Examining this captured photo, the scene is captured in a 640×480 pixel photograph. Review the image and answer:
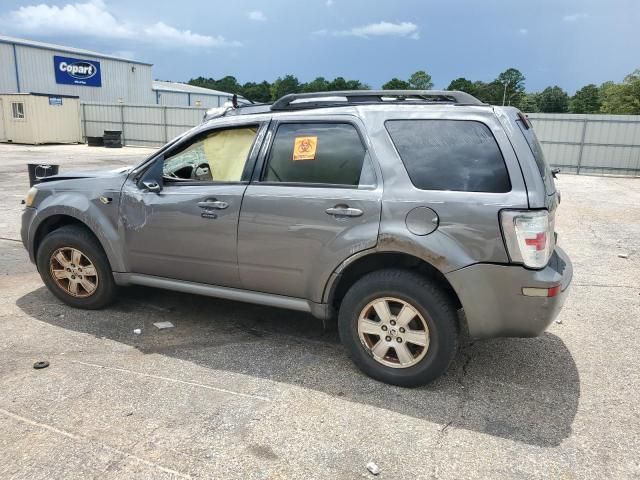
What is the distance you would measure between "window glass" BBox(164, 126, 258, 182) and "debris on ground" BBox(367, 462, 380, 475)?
220 cm

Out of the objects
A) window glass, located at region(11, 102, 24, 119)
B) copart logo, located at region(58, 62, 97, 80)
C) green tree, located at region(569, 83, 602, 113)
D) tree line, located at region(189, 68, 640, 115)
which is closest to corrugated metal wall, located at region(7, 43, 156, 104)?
copart logo, located at region(58, 62, 97, 80)

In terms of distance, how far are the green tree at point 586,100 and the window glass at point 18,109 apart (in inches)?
2864

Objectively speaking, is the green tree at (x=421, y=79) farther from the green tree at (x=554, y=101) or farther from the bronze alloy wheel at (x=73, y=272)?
the bronze alloy wheel at (x=73, y=272)

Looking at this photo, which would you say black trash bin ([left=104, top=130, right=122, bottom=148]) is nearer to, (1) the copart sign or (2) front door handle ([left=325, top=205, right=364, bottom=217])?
(1) the copart sign

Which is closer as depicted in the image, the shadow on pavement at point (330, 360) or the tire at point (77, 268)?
the shadow on pavement at point (330, 360)

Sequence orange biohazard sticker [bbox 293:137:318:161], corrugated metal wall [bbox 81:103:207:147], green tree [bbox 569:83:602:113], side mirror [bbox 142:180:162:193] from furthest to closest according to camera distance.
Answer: green tree [bbox 569:83:602:113]
corrugated metal wall [bbox 81:103:207:147]
side mirror [bbox 142:180:162:193]
orange biohazard sticker [bbox 293:137:318:161]

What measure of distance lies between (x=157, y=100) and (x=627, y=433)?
44.9m

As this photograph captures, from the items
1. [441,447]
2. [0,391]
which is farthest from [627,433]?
[0,391]

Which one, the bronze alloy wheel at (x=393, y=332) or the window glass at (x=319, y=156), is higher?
the window glass at (x=319, y=156)

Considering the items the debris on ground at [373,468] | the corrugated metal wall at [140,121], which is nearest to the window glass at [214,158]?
the debris on ground at [373,468]

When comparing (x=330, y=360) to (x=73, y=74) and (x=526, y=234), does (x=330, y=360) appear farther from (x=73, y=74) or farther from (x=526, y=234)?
(x=73, y=74)

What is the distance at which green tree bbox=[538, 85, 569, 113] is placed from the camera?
275ft

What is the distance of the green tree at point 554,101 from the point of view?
83844 millimetres

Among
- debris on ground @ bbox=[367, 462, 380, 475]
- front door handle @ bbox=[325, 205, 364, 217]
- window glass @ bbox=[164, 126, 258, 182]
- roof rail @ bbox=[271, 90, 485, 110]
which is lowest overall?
debris on ground @ bbox=[367, 462, 380, 475]
